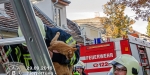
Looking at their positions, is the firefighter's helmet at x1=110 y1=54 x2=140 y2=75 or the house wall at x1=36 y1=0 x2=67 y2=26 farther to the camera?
the house wall at x1=36 y1=0 x2=67 y2=26

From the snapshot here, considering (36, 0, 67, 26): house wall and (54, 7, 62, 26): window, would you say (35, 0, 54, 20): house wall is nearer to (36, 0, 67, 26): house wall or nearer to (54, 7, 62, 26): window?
(36, 0, 67, 26): house wall

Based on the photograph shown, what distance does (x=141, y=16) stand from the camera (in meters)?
13.5

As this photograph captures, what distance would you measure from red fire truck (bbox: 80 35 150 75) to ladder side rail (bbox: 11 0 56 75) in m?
6.75

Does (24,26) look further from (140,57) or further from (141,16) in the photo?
(141,16)

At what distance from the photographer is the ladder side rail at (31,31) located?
1.03m

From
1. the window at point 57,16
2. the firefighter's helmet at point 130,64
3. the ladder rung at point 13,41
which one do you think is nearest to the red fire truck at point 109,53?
the firefighter's helmet at point 130,64

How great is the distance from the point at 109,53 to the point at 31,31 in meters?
7.08

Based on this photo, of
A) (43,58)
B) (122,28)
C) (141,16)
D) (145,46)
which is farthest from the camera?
(122,28)

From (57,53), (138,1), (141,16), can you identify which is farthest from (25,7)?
(141,16)

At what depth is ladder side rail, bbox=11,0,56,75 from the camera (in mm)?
1029

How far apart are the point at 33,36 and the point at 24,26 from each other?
0.05 m

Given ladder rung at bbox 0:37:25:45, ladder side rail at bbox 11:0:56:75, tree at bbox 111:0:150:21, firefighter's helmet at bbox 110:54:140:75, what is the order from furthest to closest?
tree at bbox 111:0:150:21
firefighter's helmet at bbox 110:54:140:75
ladder rung at bbox 0:37:25:45
ladder side rail at bbox 11:0:56:75

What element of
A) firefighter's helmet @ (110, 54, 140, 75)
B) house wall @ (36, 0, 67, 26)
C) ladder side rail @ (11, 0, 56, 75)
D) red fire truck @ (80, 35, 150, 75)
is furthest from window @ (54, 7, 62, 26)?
ladder side rail @ (11, 0, 56, 75)

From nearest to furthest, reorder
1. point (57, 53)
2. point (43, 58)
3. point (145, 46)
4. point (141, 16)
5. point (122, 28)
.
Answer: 1. point (43, 58)
2. point (57, 53)
3. point (145, 46)
4. point (141, 16)
5. point (122, 28)
